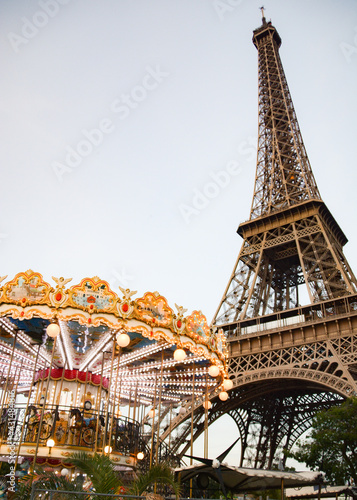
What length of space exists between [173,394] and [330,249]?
1423cm

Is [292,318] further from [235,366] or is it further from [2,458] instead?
[2,458]

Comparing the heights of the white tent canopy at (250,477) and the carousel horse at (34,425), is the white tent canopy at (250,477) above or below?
below

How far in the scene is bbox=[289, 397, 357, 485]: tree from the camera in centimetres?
1731

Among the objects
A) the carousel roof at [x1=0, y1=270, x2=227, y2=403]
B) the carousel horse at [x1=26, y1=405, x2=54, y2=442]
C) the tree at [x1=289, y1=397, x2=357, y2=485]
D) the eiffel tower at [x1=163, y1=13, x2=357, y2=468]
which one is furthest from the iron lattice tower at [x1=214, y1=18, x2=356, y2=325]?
the carousel horse at [x1=26, y1=405, x2=54, y2=442]

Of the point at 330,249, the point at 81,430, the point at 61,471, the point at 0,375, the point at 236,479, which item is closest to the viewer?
the point at 236,479

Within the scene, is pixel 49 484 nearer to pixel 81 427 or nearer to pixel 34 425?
pixel 81 427

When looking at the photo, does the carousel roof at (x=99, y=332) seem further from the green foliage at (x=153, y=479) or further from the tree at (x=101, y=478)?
the green foliage at (x=153, y=479)

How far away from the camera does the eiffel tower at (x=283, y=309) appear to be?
76.0ft

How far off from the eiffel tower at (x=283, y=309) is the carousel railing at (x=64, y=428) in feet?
38.9

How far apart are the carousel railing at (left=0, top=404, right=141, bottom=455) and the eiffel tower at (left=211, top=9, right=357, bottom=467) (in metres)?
12.2

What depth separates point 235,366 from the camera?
2627 centimetres

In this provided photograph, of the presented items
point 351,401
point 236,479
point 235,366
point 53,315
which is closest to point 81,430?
point 53,315

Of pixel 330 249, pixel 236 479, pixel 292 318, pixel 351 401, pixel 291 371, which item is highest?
pixel 330 249

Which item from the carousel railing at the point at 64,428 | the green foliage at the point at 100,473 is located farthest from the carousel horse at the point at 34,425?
the green foliage at the point at 100,473
